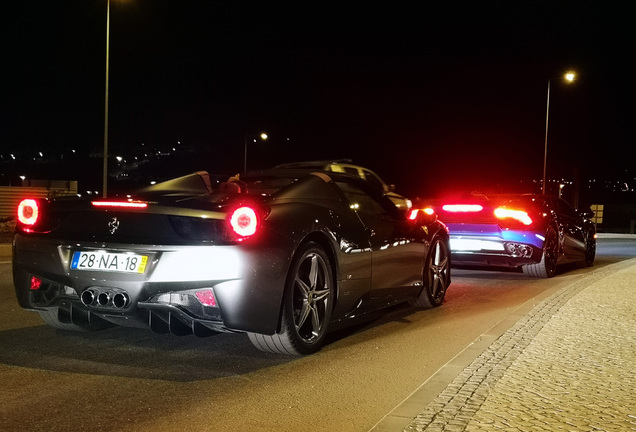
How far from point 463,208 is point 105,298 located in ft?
25.4

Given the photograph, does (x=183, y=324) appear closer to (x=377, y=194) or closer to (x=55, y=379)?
(x=55, y=379)

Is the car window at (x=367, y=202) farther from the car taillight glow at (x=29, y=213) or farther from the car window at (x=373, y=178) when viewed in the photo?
the car window at (x=373, y=178)

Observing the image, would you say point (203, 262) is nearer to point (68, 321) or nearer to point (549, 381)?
point (68, 321)

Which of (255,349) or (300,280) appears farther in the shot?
(255,349)

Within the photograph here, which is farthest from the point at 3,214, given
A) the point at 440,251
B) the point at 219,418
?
the point at 219,418

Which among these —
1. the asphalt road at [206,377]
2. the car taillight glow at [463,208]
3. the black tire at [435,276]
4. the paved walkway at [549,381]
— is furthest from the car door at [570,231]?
the asphalt road at [206,377]

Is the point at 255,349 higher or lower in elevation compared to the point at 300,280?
lower

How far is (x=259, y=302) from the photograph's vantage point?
486 cm

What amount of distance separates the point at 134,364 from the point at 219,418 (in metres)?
1.35

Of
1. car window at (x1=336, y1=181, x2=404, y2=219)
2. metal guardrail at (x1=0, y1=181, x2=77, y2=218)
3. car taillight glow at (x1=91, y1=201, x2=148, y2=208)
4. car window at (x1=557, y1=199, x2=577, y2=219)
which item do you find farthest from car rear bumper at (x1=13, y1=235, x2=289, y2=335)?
metal guardrail at (x1=0, y1=181, x2=77, y2=218)

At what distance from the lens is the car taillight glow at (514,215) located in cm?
1139

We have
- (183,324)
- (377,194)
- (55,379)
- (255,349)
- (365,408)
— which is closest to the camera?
(365,408)

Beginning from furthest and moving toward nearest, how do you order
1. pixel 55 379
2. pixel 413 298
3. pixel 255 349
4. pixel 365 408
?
pixel 413 298, pixel 255 349, pixel 55 379, pixel 365 408

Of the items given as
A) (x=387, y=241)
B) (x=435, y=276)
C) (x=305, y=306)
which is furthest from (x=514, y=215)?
(x=305, y=306)
